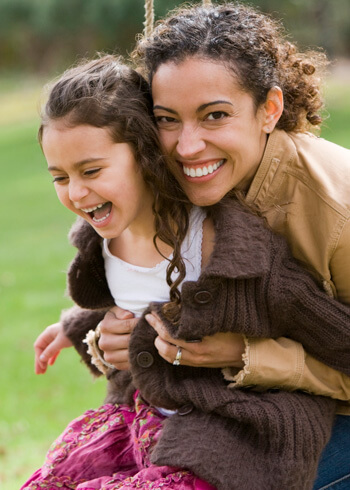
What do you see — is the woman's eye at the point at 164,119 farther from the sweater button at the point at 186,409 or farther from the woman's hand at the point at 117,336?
the sweater button at the point at 186,409

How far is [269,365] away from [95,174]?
0.80m

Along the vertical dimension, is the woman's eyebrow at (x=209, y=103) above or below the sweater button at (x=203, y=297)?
above

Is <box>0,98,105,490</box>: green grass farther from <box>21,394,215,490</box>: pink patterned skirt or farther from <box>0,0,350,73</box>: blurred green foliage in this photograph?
<box>0,0,350,73</box>: blurred green foliage

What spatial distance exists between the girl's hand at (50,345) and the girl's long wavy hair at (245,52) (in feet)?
3.63

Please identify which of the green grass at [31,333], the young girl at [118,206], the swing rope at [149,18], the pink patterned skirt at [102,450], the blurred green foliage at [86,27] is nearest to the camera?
the young girl at [118,206]

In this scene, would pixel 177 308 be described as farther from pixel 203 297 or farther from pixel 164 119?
pixel 164 119

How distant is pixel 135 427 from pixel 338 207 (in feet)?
3.24

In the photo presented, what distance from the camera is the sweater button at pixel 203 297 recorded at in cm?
253

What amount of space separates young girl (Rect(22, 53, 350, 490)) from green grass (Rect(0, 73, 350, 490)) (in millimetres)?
994

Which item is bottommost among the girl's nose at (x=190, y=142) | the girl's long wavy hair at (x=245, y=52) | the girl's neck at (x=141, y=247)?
the girl's neck at (x=141, y=247)

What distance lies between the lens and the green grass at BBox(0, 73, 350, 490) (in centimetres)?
520

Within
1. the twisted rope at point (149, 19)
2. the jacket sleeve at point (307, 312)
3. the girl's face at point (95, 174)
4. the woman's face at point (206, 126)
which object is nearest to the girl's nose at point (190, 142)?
the woman's face at point (206, 126)

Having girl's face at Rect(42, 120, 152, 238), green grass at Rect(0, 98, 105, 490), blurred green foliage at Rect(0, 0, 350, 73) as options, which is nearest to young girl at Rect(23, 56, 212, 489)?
girl's face at Rect(42, 120, 152, 238)

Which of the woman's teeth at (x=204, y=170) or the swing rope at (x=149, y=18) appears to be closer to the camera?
the woman's teeth at (x=204, y=170)
